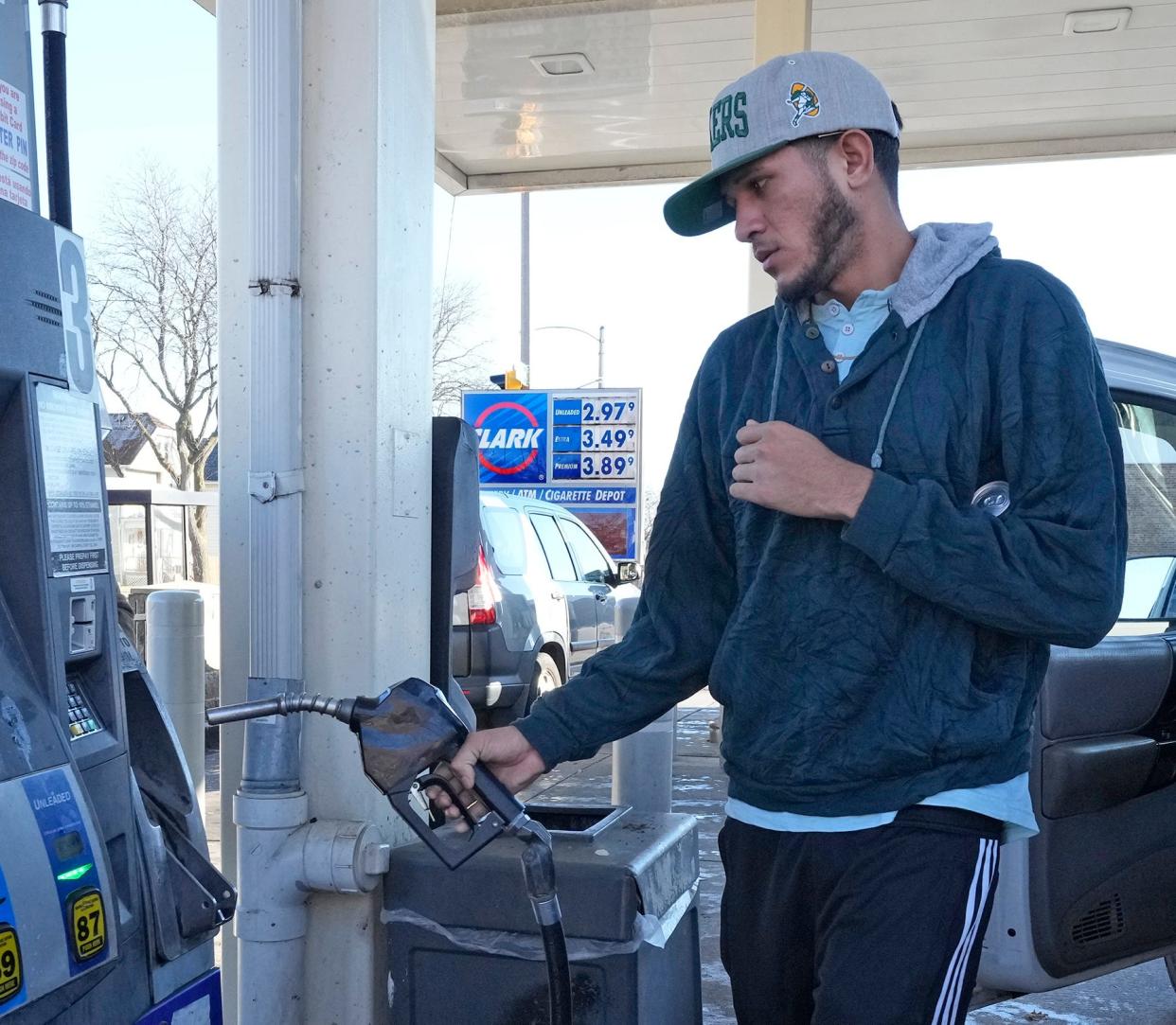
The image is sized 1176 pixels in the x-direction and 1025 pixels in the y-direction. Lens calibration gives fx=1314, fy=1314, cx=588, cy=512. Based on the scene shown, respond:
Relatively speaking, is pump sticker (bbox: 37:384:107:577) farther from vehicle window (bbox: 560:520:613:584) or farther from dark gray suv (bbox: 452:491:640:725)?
vehicle window (bbox: 560:520:613:584)

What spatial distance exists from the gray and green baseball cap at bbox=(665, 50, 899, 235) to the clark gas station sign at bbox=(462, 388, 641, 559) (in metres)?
11.9

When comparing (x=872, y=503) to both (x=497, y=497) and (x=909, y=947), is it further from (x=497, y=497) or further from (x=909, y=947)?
(x=497, y=497)

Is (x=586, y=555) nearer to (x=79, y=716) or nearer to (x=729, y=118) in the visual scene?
(x=729, y=118)

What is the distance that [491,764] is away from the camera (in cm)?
201

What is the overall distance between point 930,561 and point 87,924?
3.89ft

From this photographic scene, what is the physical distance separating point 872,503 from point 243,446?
1783 millimetres

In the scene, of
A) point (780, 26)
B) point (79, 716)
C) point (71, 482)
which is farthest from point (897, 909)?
point (780, 26)

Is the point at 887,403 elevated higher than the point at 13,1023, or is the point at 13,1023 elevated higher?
the point at 887,403

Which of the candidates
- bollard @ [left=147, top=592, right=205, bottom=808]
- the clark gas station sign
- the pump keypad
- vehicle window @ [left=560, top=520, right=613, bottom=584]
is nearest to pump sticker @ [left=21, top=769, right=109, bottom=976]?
the pump keypad

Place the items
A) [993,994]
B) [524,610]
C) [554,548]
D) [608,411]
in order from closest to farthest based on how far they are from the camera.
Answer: [993,994]
[524,610]
[554,548]
[608,411]

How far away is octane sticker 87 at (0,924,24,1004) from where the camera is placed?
5.03 feet

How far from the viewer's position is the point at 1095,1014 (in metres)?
4.23

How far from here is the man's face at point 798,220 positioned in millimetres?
1923

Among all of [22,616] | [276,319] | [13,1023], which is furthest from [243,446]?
[13,1023]
